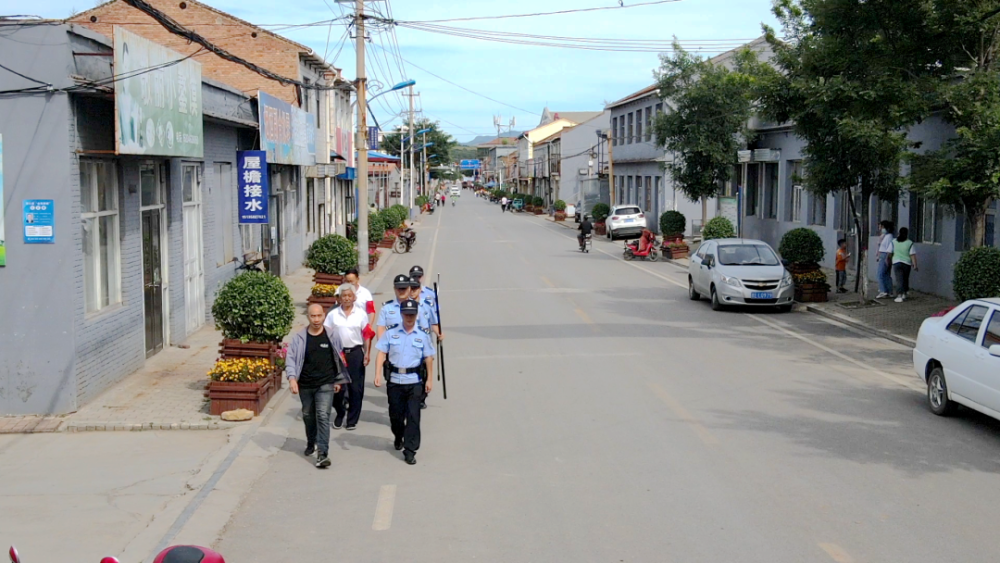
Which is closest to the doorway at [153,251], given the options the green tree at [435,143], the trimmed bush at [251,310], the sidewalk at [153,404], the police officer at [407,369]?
the sidewalk at [153,404]

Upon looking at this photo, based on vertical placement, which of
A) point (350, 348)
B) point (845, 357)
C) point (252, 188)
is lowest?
point (845, 357)

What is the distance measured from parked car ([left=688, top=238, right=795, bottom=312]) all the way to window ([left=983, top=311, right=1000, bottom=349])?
9993mm

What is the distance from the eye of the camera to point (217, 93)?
18.4m

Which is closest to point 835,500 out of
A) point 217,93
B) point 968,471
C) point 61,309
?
point 968,471

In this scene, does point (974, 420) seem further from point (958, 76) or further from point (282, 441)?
point (958, 76)

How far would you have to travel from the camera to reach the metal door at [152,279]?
14508mm

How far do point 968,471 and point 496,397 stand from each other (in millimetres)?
5374

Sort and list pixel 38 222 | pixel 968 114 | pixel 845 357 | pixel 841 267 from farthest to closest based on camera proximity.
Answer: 1. pixel 841 267
2. pixel 968 114
3. pixel 845 357
4. pixel 38 222

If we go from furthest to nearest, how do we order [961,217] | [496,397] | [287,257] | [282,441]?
[287,257] < [961,217] < [496,397] < [282,441]

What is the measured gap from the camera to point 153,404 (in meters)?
11.5

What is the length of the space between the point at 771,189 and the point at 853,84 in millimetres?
17966

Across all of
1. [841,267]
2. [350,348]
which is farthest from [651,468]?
[841,267]

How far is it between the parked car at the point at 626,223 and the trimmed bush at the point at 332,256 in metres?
27.5

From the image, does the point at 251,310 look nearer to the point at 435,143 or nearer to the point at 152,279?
the point at 152,279
